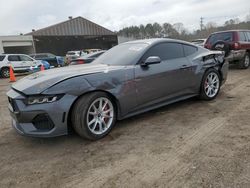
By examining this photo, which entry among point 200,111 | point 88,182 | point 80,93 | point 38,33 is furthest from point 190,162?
point 38,33

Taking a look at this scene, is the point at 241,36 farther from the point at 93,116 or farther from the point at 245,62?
the point at 93,116

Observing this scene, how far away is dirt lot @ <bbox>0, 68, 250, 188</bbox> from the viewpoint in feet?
8.67

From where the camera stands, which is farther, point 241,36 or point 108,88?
point 241,36

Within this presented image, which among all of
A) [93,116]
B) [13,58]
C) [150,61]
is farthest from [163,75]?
[13,58]

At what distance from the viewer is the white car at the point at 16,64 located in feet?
51.7

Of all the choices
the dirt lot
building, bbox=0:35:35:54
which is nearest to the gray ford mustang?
the dirt lot

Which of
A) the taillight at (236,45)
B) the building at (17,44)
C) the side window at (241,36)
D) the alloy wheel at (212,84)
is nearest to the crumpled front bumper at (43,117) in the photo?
the alloy wheel at (212,84)

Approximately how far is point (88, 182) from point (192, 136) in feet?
5.71

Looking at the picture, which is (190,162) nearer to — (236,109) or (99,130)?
(99,130)

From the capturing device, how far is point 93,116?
143 inches

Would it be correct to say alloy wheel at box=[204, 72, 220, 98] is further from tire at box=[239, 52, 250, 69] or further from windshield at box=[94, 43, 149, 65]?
tire at box=[239, 52, 250, 69]

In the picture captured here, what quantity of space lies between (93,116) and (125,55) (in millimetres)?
1402

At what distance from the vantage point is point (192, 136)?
3625mm

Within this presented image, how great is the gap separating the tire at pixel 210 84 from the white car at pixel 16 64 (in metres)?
13.0
